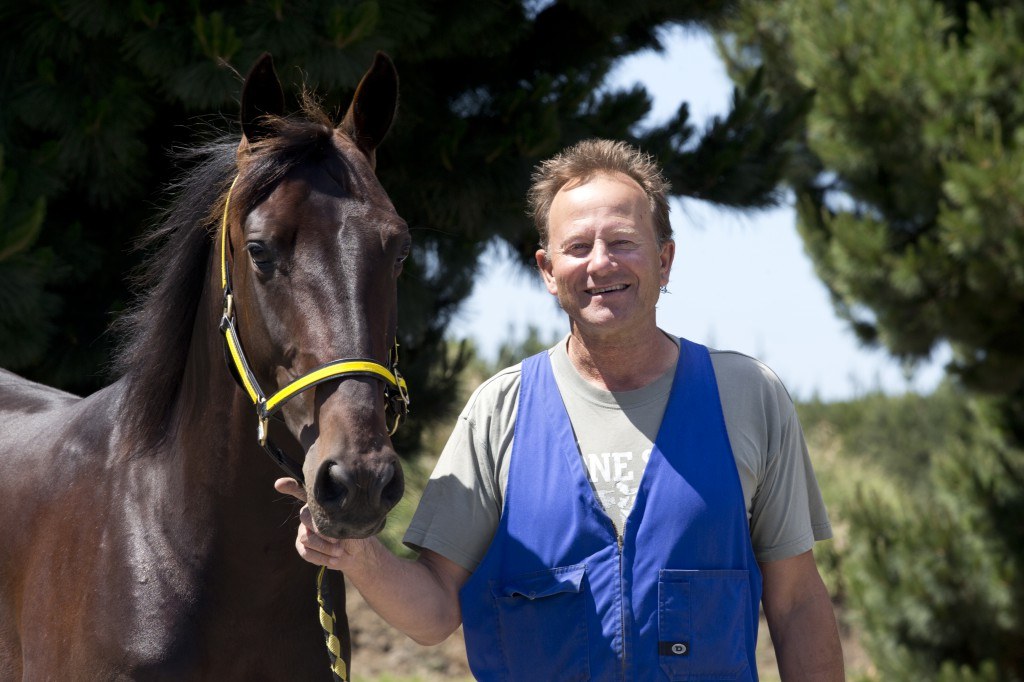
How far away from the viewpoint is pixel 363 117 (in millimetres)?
2689

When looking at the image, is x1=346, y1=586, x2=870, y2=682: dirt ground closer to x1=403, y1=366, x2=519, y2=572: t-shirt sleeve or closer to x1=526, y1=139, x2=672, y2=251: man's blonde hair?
x1=403, y1=366, x2=519, y2=572: t-shirt sleeve

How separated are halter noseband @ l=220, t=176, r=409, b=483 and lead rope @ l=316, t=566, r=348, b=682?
300 mm

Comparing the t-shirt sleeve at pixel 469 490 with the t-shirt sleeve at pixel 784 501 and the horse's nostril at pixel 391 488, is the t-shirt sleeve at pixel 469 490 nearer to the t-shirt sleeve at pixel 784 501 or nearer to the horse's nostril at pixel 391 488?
the horse's nostril at pixel 391 488

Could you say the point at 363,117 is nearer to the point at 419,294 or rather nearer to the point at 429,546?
the point at 429,546

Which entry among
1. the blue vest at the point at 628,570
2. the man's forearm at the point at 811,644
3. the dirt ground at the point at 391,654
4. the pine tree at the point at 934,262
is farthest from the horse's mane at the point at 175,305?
the dirt ground at the point at 391,654

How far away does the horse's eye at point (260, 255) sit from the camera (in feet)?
7.47

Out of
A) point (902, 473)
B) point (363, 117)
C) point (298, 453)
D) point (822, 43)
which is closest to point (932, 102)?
point (822, 43)

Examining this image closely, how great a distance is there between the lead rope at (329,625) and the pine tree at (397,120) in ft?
4.73

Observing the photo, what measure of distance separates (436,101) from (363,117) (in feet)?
8.00

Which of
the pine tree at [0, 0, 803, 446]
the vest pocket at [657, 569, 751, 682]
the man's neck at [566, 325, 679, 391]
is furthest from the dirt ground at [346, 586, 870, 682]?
the vest pocket at [657, 569, 751, 682]

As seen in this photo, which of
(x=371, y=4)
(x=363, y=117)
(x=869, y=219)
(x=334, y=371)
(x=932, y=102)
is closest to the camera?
(x=334, y=371)

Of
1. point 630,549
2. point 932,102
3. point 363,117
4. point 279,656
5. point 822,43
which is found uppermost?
point 822,43

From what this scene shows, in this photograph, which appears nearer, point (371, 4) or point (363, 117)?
point (363, 117)

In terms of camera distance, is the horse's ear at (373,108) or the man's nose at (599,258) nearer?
the man's nose at (599,258)
